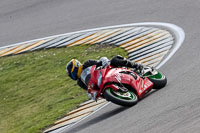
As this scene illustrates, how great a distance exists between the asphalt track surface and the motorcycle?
176 millimetres

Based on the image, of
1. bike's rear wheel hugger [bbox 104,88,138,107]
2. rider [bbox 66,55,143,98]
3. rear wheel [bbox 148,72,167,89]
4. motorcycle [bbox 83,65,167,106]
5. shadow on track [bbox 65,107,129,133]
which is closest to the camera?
bike's rear wheel hugger [bbox 104,88,138,107]

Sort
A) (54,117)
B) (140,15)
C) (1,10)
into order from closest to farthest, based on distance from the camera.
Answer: (54,117)
(140,15)
(1,10)

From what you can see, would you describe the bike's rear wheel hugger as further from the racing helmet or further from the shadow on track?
the racing helmet

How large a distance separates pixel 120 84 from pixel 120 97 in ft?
1.31

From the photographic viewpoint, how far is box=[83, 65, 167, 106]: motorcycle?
8789 millimetres

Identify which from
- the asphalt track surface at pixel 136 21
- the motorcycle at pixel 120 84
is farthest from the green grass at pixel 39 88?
the motorcycle at pixel 120 84

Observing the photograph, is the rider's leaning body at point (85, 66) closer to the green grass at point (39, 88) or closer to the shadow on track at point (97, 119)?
the shadow on track at point (97, 119)

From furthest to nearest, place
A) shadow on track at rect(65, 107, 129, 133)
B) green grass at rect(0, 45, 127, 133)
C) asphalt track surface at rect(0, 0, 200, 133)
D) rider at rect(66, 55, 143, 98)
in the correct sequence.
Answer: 1. green grass at rect(0, 45, 127, 133)
2. rider at rect(66, 55, 143, 98)
3. shadow on track at rect(65, 107, 129, 133)
4. asphalt track surface at rect(0, 0, 200, 133)

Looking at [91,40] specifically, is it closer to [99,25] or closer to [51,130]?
[99,25]

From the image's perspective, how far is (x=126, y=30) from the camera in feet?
48.2

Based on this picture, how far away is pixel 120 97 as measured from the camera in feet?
28.5

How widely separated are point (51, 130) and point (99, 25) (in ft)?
21.7

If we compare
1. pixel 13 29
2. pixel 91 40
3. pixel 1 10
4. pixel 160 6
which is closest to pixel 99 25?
pixel 91 40

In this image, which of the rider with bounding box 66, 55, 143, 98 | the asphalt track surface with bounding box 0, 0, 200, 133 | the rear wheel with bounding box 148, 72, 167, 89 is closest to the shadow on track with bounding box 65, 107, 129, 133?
the asphalt track surface with bounding box 0, 0, 200, 133
